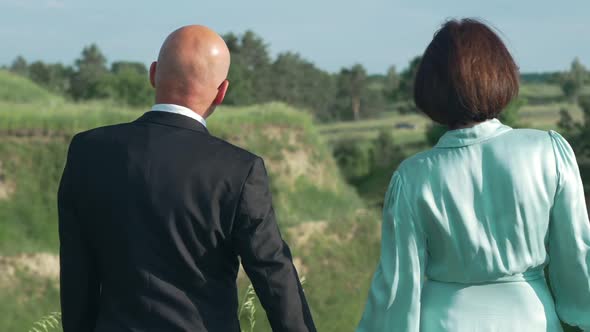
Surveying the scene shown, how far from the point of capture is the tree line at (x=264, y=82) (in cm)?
6776

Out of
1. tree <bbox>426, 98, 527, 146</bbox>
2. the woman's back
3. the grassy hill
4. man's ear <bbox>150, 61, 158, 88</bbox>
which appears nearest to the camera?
the woman's back

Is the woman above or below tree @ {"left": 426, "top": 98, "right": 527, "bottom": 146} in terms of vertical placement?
above

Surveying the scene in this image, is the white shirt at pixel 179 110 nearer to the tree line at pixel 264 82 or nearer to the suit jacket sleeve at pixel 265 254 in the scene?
the suit jacket sleeve at pixel 265 254

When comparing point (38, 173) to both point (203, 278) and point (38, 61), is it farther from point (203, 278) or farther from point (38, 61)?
point (38, 61)

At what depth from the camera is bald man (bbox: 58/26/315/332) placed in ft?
10.8

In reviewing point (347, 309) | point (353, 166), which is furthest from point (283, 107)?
point (353, 166)

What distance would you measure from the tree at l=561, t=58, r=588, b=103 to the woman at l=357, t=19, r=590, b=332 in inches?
5060

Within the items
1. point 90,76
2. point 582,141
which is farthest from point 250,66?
point 582,141

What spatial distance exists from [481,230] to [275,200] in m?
28.1

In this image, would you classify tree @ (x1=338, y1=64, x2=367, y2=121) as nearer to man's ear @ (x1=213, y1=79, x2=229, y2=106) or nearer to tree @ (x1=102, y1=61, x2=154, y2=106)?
tree @ (x1=102, y1=61, x2=154, y2=106)

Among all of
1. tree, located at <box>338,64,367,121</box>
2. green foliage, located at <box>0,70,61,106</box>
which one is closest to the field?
green foliage, located at <box>0,70,61,106</box>

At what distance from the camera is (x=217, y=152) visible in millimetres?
3322

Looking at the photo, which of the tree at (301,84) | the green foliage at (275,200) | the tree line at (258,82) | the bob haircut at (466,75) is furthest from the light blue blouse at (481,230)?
the tree at (301,84)

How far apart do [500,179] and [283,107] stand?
30696 millimetres
